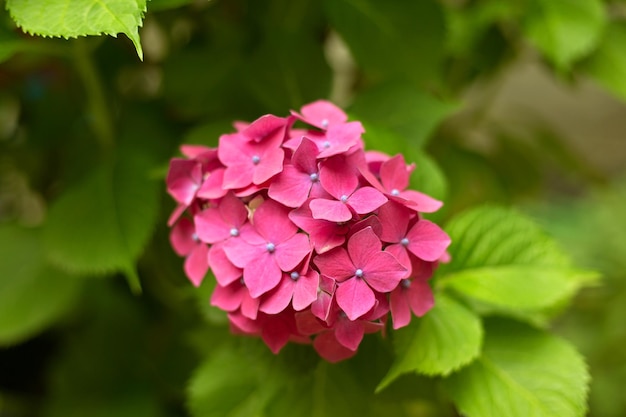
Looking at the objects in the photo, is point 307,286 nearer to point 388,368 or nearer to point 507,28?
point 388,368

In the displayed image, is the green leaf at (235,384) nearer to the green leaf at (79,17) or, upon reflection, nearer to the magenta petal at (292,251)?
the magenta petal at (292,251)

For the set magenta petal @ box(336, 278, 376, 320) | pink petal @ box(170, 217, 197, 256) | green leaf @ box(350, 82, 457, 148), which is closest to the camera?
magenta petal @ box(336, 278, 376, 320)

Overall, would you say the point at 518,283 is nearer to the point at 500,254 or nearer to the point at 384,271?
the point at 500,254

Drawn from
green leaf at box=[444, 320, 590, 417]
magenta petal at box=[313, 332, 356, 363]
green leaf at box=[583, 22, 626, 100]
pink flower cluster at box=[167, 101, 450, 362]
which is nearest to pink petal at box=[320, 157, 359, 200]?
pink flower cluster at box=[167, 101, 450, 362]

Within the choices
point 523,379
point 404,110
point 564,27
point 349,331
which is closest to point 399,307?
point 349,331

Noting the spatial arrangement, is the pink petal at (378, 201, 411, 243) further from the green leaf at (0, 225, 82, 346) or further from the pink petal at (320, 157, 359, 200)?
the green leaf at (0, 225, 82, 346)

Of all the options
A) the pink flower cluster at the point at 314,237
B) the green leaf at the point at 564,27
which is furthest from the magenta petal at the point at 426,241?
the green leaf at the point at 564,27
